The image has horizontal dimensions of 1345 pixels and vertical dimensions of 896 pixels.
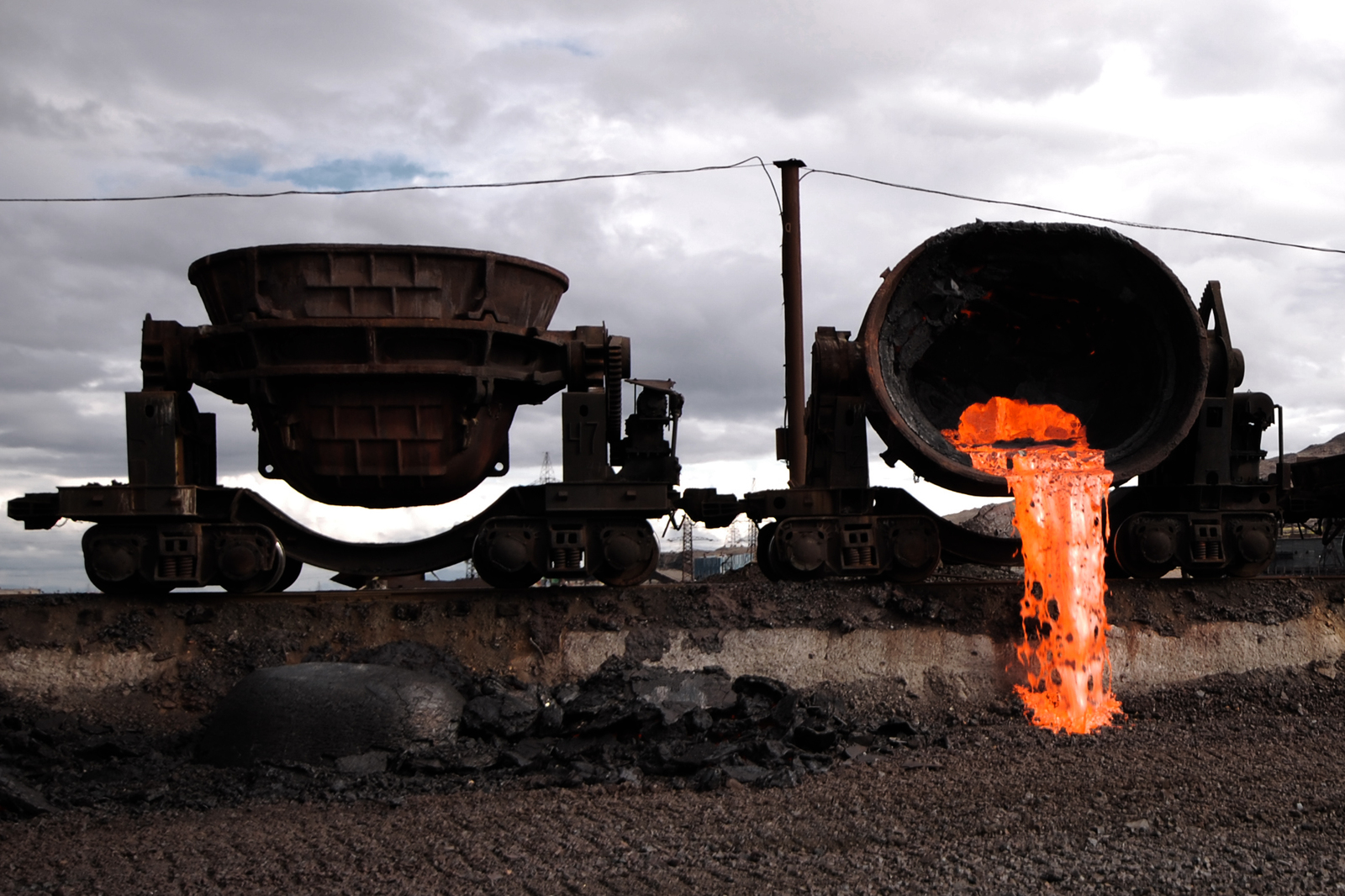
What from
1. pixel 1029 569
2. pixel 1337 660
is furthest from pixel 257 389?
pixel 1337 660

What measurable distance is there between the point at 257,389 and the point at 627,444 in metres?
2.48

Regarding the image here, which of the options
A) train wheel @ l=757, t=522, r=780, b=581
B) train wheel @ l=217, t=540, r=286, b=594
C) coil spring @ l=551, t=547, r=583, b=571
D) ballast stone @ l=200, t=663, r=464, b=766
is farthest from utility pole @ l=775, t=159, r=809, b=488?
ballast stone @ l=200, t=663, r=464, b=766

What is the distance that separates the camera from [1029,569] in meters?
7.59

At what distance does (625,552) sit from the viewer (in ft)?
25.5

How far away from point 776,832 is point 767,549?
355 cm

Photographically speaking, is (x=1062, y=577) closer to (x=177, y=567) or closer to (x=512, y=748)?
(x=512, y=748)

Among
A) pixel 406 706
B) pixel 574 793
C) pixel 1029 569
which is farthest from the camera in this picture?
pixel 1029 569

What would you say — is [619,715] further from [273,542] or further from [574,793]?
[273,542]

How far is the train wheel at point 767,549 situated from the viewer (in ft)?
26.7

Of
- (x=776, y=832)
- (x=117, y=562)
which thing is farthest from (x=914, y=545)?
(x=117, y=562)

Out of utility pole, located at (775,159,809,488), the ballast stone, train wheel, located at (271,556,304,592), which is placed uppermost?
utility pole, located at (775,159,809,488)

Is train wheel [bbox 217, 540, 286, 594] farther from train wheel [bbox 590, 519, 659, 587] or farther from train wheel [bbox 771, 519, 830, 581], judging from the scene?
train wheel [bbox 771, 519, 830, 581]

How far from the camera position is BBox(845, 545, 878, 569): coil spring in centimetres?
789

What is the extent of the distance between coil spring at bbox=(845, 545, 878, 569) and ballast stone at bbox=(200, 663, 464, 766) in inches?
113
